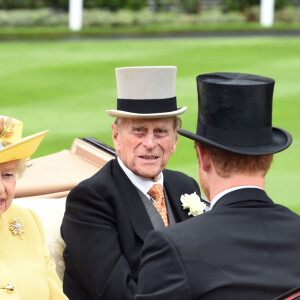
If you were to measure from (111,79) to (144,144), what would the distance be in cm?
1239

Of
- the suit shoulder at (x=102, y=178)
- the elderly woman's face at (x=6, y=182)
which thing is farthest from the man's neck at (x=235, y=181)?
the suit shoulder at (x=102, y=178)

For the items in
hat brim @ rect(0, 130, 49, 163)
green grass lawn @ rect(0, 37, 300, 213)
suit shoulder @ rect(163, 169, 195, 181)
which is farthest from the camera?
green grass lawn @ rect(0, 37, 300, 213)

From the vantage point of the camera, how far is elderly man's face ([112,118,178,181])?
164 inches

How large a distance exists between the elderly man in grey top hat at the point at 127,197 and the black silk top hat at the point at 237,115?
116 centimetres

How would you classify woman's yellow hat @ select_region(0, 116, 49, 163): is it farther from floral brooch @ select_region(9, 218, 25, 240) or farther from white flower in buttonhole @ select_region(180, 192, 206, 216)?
white flower in buttonhole @ select_region(180, 192, 206, 216)

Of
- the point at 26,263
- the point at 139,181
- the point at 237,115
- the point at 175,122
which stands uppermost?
the point at 237,115

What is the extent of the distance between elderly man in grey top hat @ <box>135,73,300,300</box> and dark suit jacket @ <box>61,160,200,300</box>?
1089 millimetres

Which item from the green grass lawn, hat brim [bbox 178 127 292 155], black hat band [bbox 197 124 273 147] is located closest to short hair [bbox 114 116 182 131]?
hat brim [bbox 178 127 292 155]

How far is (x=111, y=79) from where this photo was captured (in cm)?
1647

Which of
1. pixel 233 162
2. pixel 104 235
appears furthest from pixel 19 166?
pixel 233 162

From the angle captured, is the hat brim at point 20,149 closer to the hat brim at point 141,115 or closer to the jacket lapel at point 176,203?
the hat brim at point 141,115

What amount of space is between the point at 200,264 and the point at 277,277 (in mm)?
259

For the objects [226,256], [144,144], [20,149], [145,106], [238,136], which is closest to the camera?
[226,256]

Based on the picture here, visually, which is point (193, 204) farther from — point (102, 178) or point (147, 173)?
point (102, 178)
